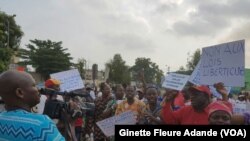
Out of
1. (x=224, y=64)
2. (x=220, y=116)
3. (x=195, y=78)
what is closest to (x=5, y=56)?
(x=195, y=78)

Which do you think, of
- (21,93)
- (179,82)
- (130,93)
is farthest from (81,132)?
(21,93)

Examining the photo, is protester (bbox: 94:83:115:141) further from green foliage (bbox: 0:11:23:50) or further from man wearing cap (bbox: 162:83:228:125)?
green foliage (bbox: 0:11:23:50)

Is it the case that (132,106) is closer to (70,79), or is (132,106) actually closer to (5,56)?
(70,79)

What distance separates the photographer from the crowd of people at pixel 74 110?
2406 mm

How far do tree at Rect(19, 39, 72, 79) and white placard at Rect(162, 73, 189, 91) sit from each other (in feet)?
168

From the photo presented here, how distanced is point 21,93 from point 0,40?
46.4 metres

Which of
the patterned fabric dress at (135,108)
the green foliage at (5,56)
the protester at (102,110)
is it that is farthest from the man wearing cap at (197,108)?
the green foliage at (5,56)

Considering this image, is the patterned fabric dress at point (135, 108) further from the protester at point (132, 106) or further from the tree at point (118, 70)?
the tree at point (118, 70)

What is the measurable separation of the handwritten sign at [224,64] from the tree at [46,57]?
51.1 metres

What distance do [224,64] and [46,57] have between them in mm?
52393

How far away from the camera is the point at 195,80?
6977 mm

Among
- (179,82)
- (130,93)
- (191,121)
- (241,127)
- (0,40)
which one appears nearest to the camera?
(241,127)

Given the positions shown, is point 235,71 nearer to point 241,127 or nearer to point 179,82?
point 179,82

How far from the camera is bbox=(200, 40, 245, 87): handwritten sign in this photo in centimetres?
575
